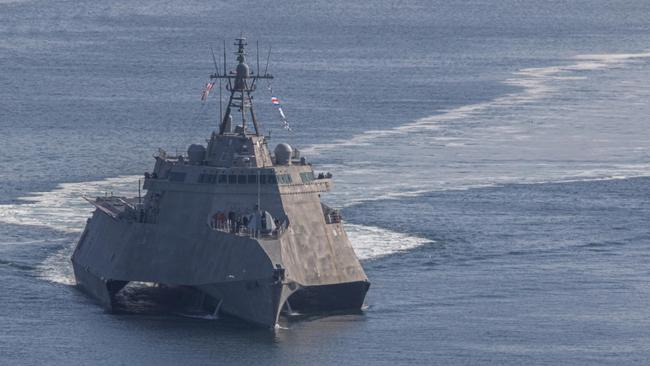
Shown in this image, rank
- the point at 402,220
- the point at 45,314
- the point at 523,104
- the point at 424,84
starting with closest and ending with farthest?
the point at 45,314 → the point at 402,220 → the point at 523,104 → the point at 424,84

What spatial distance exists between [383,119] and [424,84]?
29459 millimetres

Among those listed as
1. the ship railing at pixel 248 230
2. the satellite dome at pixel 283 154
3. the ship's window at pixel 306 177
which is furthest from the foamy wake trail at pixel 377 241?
the ship railing at pixel 248 230

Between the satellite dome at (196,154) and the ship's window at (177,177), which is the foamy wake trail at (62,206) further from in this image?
the ship's window at (177,177)

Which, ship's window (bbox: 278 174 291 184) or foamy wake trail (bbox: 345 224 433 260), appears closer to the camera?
ship's window (bbox: 278 174 291 184)

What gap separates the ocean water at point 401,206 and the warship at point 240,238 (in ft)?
4.64

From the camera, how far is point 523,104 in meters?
168

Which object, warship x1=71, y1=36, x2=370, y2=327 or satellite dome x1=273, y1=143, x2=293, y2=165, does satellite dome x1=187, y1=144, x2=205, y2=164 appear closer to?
warship x1=71, y1=36, x2=370, y2=327

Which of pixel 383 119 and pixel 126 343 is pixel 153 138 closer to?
pixel 383 119

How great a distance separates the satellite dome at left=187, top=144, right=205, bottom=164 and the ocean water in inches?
268

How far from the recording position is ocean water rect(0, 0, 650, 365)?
81.0 m

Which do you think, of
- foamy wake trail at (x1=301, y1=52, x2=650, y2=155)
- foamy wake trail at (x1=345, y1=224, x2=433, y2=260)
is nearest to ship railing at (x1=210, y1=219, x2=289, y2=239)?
foamy wake trail at (x1=345, y1=224, x2=433, y2=260)

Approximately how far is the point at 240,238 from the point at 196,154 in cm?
712

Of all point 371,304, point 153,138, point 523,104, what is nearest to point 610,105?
point 523,104

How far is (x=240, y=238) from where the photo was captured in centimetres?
8344
